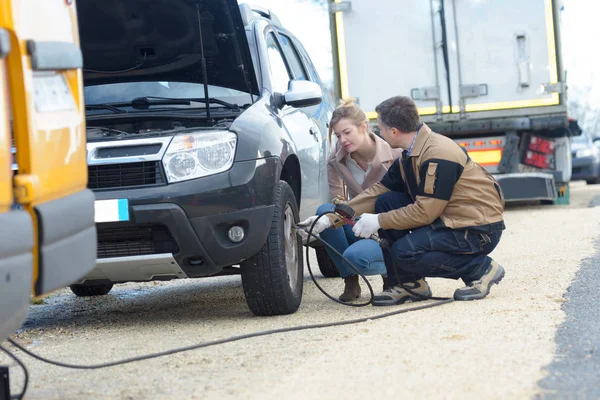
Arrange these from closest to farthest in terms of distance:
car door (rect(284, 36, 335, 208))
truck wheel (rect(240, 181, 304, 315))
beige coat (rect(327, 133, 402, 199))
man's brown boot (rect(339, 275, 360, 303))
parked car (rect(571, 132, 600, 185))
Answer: truck wheel (rect(240, 181, 304, 315)), man's brown boot (rect(339, 275, 360, 303)), beige coat (rect(327, 133, 402, 199)), car door (rect(284, 36, 335, 208)), parked car (rect(571, 132, 600, 185))

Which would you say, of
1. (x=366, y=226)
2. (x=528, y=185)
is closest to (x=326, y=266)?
(x=366, y=226)

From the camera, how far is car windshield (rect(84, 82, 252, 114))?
6070 millimetres

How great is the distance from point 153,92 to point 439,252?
6.42ft

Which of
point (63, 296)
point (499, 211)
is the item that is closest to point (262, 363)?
→ point (499, 211)

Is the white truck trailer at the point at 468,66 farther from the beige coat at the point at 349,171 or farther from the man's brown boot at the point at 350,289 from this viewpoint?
the man's brown boot at the point at 350,289

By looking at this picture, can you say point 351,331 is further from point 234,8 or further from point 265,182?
point 234,8

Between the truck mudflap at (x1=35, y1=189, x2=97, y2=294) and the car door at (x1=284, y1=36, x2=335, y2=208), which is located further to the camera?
the car door at (x1=284, y1=36, x2=335, y2=208)

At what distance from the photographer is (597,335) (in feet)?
15.2

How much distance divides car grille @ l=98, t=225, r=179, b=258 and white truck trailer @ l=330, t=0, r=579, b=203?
8.09m

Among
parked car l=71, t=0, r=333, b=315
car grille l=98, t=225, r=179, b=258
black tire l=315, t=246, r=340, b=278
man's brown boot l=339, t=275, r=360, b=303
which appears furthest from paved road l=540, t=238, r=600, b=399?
black tire l=315, t=246, r=340, b=278

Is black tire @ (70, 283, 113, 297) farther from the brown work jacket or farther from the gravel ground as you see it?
the brown work jacket

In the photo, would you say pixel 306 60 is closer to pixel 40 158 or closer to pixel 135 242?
pixel 135 242

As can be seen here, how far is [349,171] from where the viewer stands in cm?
671

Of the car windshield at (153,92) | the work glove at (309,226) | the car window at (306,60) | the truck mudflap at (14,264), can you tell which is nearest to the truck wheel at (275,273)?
the work glove at (309,226)
